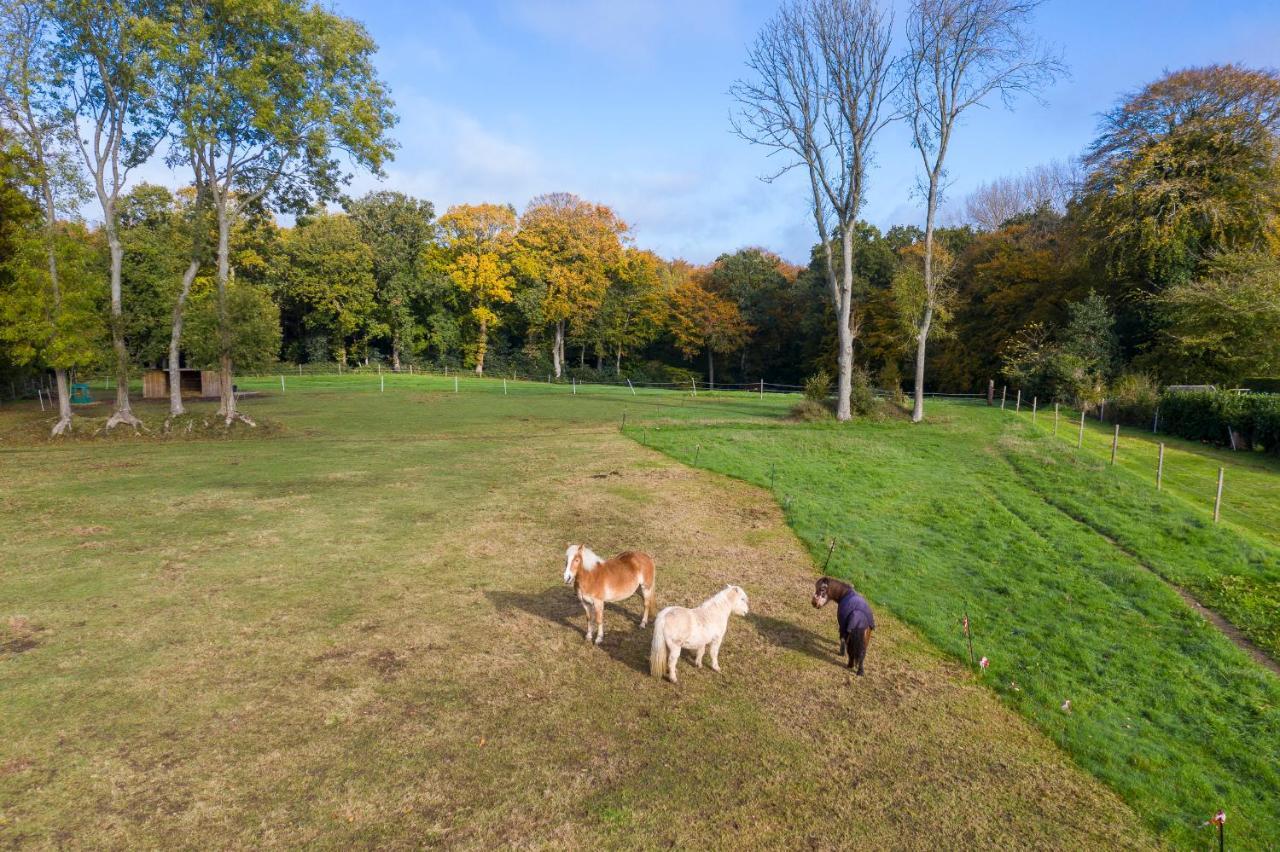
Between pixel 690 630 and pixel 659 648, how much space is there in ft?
1.22

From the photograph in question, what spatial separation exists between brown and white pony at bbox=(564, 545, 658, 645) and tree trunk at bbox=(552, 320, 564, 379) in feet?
188

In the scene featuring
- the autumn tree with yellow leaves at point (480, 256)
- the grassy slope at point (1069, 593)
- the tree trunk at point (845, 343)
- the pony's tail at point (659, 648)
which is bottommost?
the grassy slope at point (1069, 593)

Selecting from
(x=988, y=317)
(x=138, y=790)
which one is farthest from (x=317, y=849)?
(x=988, y=317)

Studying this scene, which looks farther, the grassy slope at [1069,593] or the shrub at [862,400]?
the shrub at [862,400]

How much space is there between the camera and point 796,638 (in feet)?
25.5

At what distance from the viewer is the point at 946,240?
57.4 m

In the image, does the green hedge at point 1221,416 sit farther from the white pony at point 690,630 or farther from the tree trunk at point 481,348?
the tree trunk at point 481,348

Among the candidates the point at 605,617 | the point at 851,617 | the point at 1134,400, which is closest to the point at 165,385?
the point at 605,617

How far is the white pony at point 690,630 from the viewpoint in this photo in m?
6.45

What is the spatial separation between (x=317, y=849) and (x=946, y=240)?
64.4 metres

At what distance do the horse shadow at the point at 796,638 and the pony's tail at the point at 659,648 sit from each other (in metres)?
1.74

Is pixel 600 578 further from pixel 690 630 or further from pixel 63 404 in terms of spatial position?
pixel 63 404

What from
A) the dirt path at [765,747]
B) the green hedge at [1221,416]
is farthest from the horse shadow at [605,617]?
the green hedge at [1221,416]

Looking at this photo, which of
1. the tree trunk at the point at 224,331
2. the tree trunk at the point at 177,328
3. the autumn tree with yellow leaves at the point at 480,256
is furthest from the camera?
the autumn tree with yellow leaves at the point at 480,256
